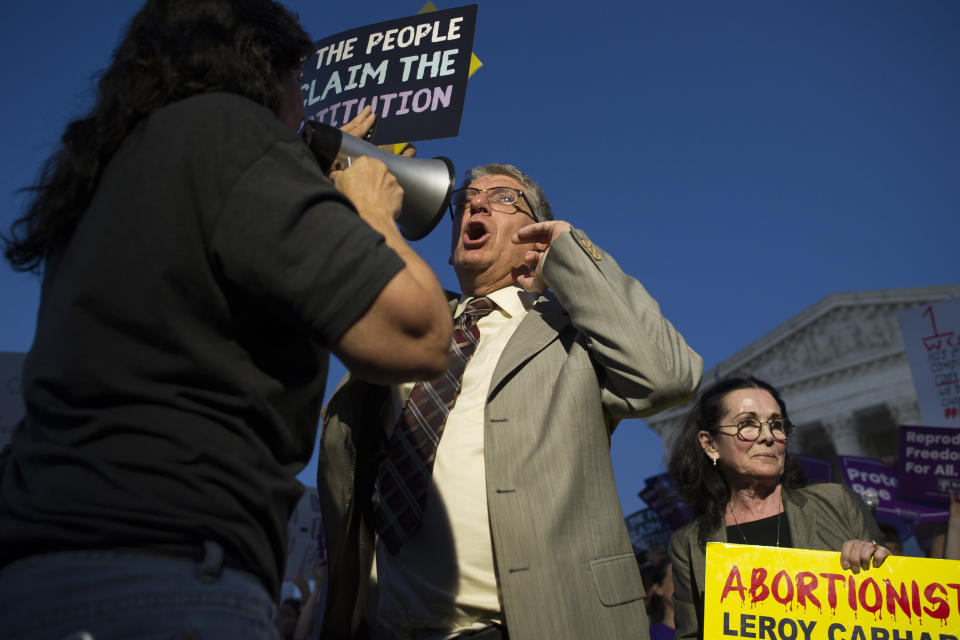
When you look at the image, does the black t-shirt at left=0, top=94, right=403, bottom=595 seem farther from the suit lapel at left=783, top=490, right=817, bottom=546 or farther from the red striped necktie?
the suit lapel at left=783, top=490, right=817, bottom=546

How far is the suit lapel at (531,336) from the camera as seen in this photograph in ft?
8.37

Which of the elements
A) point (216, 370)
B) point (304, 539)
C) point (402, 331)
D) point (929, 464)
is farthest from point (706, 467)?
point (304, 539)

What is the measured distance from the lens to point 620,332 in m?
2.44

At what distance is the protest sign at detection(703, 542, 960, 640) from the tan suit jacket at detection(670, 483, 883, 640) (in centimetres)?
39

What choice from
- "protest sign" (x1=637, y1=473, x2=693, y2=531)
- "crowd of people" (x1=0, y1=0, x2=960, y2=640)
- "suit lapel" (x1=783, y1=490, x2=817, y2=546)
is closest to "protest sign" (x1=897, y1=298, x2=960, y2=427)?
"protest sign" (x1=637, y1=473, x2=693, y2=531)

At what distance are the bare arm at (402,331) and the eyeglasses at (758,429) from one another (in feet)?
8.28

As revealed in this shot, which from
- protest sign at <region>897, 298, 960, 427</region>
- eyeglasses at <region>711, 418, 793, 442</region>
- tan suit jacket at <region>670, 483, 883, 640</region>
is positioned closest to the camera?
tan suit jacket at <region>670, 483, 883, 640</region>

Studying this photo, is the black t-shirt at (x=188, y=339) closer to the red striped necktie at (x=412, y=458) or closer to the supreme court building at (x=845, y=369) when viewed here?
the red striped necktie at (x=412, y=458)

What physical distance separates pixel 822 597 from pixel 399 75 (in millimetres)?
2588

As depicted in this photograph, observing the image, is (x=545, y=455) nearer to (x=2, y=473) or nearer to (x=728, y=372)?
(x=2, y=473)

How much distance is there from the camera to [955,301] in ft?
29.8

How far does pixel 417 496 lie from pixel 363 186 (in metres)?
1.14

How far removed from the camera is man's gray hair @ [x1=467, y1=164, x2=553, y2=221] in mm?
3471

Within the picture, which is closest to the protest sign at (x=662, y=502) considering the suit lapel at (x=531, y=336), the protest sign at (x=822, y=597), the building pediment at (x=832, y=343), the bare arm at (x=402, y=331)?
the protest sign at (x=822, y=597)
